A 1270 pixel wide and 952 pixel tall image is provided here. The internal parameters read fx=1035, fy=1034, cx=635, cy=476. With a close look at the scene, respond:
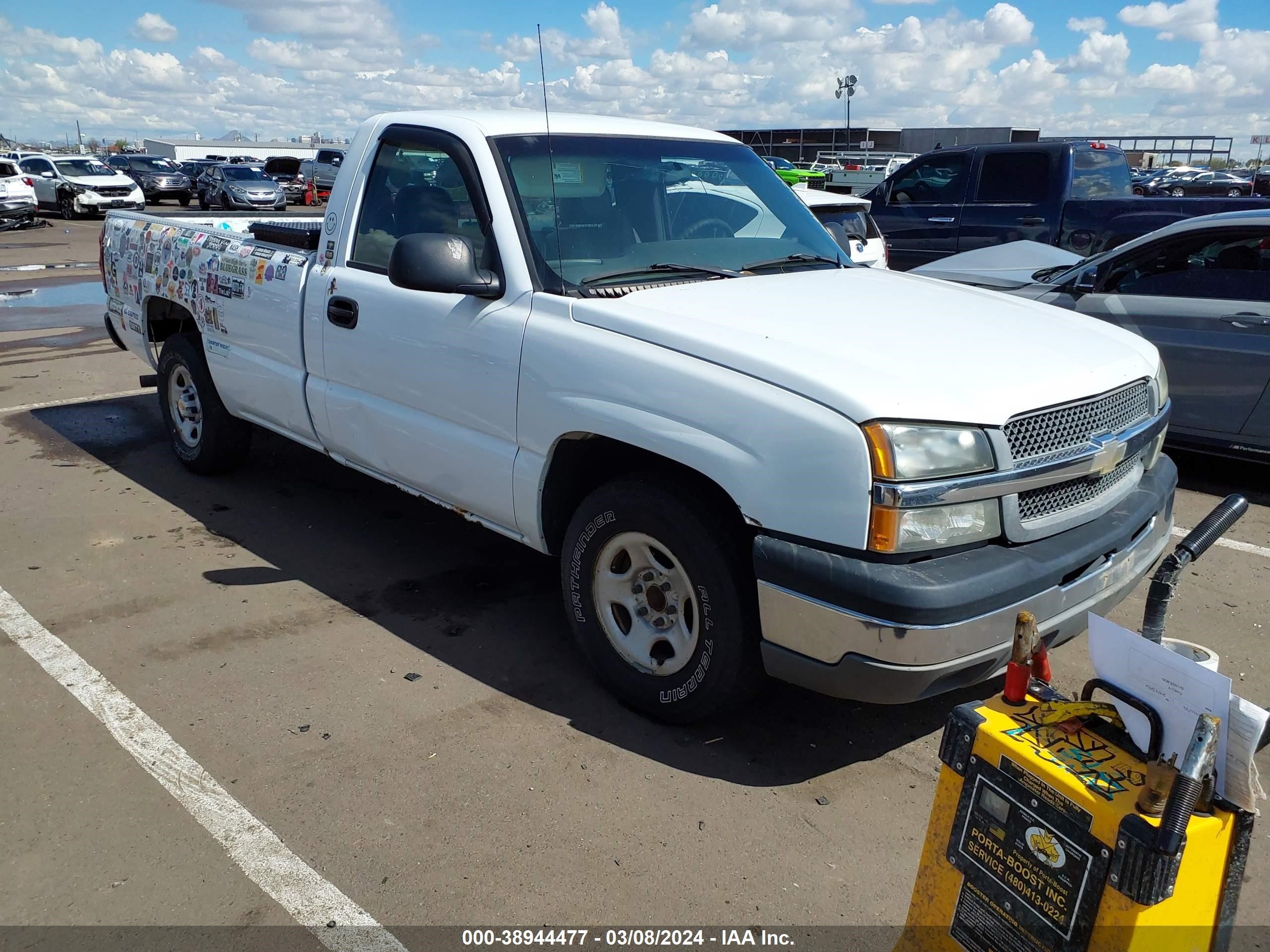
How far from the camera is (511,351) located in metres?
3.62

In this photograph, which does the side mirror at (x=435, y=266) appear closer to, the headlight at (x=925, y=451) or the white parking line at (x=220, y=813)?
the headlight at (x=925, y=451)

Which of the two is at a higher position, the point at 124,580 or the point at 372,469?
the point at 372,469

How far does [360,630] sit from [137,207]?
2995 centimetres

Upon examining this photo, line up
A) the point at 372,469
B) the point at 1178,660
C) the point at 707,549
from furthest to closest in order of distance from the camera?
the point at 372,469, the point at 707,549, the point at 1178,660

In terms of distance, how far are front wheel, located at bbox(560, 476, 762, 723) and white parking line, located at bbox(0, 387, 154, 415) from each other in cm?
586

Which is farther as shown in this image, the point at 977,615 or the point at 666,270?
the point at 666,270

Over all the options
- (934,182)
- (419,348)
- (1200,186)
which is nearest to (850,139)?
(1200,186)

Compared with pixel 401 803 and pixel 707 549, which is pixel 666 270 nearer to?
pixel 707 549

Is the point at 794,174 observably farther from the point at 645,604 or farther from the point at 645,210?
the point at 645,604

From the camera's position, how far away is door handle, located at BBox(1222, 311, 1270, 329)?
5.87m

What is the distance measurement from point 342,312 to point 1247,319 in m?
5.00

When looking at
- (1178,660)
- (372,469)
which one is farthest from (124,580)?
(1178,660)

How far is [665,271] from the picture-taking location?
149 inches

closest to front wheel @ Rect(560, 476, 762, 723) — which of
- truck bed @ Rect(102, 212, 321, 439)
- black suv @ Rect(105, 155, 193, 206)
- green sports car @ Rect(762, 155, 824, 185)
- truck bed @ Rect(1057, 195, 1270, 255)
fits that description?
truck bed @ Rect(102, 212, 321, 439)
